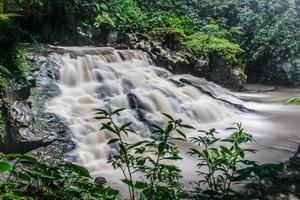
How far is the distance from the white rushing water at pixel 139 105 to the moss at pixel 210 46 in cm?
218

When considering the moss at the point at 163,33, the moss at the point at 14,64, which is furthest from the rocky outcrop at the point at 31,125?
the moss at the point at 163,33

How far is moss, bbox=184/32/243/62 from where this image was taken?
1270 centimetres

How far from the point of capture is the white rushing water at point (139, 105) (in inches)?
241

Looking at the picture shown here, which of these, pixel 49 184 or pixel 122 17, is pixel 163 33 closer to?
pixel 122 17

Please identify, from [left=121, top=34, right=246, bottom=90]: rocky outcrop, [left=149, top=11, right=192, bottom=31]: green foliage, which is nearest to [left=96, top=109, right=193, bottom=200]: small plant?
[left=121, top=34, right=246, bottom=90]: rocky outcrop

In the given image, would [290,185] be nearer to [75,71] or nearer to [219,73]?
[75,71]

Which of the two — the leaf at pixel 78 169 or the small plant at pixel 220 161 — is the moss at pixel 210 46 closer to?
the small plant at pixel 220 161

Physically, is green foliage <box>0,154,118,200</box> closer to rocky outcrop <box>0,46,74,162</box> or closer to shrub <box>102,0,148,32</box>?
rocky outcrop <box>0,46,74,162</box>

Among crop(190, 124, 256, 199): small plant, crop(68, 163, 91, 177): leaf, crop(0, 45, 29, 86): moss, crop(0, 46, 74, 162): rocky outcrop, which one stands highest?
crop(68, 163, 91, 177): leaf

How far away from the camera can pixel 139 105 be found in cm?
758

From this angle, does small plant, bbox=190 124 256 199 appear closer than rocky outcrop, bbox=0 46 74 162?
Yes

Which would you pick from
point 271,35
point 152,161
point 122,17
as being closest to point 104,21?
point 122,17

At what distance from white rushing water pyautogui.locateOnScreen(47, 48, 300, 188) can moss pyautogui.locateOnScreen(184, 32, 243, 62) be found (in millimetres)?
2178

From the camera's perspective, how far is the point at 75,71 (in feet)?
28.5
